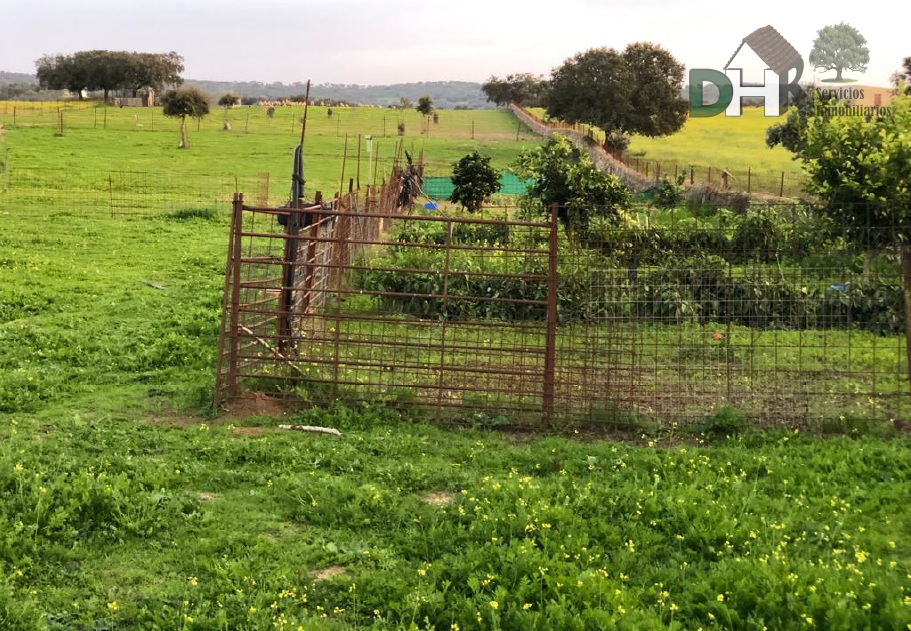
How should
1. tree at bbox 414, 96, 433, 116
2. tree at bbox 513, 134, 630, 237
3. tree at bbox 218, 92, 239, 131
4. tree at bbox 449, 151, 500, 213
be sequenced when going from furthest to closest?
tree at bbox 414, 96, 433, 116, tree at bbox 218, 92, 239, 131, tree at bbox 449, 151, 500, 213, tree at bbox 513, 134, 630, 237

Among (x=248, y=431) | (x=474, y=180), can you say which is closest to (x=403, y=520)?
(x=248, y=431)

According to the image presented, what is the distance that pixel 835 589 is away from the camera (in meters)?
4.73

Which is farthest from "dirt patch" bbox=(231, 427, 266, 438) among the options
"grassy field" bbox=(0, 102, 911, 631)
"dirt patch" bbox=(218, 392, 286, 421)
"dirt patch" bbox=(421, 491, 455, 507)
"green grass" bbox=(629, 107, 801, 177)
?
"green grass" bbox=(629, 107, 801, 177)

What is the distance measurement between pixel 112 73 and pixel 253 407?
88.5m

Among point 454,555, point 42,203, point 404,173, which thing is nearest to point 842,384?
point 454,555

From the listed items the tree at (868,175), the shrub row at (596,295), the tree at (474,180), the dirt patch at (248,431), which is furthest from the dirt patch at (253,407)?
the tree at (474,180)

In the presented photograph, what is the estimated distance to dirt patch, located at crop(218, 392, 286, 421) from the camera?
27.9 feet

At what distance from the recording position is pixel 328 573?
5.32m

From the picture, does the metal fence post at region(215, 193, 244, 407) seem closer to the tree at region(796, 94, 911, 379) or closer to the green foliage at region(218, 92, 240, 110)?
the tree at region(796, 94, 911, 379)

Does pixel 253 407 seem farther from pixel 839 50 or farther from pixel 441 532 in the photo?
pixel 839 50

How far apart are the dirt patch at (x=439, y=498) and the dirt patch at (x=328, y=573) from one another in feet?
3.63

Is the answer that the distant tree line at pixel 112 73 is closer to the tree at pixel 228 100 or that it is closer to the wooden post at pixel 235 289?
the tree at pixel 228 100

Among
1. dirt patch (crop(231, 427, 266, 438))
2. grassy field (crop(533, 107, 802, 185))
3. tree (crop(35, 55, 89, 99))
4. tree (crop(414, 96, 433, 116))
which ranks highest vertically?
tree (crop(35, 55, 89, 99))

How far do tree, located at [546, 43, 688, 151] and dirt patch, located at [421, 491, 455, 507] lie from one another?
50399 millimetres
